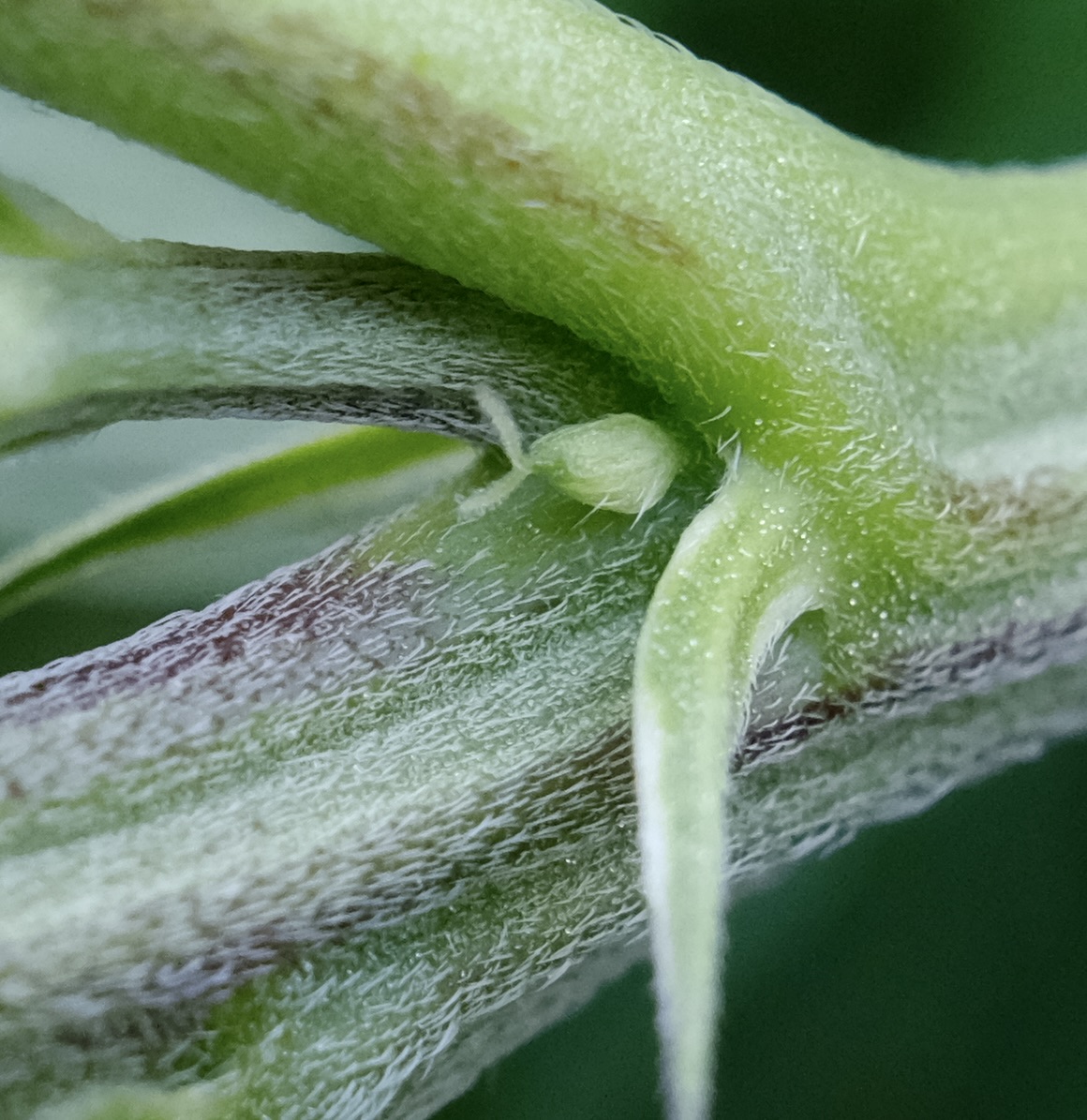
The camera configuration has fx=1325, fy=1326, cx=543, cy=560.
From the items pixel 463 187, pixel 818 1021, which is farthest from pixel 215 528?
pixel 818 1021

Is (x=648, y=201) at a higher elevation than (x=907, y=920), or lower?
higher

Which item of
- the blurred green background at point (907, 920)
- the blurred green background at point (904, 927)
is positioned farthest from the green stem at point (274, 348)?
the blurred green background at point (904, 927)

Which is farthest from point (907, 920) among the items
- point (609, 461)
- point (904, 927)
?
point (609, 461)

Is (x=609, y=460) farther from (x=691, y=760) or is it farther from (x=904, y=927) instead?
(x=904, y=927)

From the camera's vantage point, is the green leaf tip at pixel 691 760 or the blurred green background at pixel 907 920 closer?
the green leaf tip at pixel 691 760

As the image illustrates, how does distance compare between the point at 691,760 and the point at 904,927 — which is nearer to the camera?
the point at 691,760

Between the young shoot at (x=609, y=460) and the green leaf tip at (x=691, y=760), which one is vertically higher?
the young shoot at (x=609, y=460)

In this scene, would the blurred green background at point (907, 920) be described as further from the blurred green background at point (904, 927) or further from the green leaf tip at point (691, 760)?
the green leaf tip at point (691, 760)
